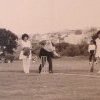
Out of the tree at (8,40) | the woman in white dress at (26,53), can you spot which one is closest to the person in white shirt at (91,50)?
the woman in white dress at (26,53)

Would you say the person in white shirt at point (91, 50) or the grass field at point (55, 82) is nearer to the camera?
the grass field at point (55, 82)

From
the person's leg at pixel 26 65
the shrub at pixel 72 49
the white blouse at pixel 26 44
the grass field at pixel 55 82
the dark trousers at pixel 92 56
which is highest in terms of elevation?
the white blouse at pixel 26 44

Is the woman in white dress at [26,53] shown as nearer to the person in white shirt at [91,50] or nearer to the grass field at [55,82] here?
the grass field at [55,82]

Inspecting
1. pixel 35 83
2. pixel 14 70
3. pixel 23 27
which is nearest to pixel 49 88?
pixel 35 83

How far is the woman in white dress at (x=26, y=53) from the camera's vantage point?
3027 millimetres

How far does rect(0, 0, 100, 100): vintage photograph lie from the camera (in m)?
2.99

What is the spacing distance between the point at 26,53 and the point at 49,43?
18 cm

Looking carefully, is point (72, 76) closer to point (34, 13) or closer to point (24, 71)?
point (24, 71)

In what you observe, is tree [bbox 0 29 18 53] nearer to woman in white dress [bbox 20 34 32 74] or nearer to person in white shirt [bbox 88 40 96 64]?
woman in white dress [bbox 20 34 32 74]

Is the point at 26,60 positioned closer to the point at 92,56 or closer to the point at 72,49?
the point at 72,49

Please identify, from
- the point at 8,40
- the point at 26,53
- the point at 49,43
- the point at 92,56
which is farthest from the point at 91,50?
the point at 8,40

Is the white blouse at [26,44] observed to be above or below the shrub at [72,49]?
above

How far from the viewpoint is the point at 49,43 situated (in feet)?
9.92

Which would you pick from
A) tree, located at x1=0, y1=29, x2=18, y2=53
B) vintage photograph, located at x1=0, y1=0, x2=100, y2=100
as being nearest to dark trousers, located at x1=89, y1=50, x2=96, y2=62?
vintage photograph, located at x1=0, y1=0, x2=100, y2=100
